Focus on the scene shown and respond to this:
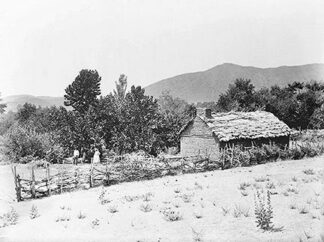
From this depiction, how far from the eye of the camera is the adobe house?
26.1 m

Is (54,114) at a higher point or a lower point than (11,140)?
higher

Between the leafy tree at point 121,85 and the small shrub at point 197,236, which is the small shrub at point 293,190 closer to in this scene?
the small shrub at point 197,236

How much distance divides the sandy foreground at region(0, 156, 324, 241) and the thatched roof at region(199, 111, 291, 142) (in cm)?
675

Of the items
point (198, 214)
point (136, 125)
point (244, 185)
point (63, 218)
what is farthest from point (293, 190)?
point (136, 125)

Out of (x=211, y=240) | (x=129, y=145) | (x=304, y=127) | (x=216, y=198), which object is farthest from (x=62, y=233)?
(x=304, y=127)

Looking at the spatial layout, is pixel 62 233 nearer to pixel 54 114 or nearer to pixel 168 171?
pixel 168 171

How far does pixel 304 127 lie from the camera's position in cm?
5031

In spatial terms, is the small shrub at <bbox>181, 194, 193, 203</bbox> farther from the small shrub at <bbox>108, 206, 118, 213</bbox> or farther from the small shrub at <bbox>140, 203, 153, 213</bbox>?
the small shrub at <bbox>108, 206, 118, 213</bbox>

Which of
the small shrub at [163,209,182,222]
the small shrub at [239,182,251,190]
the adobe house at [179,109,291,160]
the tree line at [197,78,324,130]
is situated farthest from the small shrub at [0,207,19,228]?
the tree line at [197,78,324,130]

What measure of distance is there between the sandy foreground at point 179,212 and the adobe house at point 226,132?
21.5 feet

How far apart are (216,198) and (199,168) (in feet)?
28.9

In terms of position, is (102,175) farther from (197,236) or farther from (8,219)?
(197,236)

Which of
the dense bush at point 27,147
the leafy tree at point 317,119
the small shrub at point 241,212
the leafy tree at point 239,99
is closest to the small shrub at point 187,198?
the small shrub at point 241,212

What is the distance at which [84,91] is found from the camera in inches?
1337
